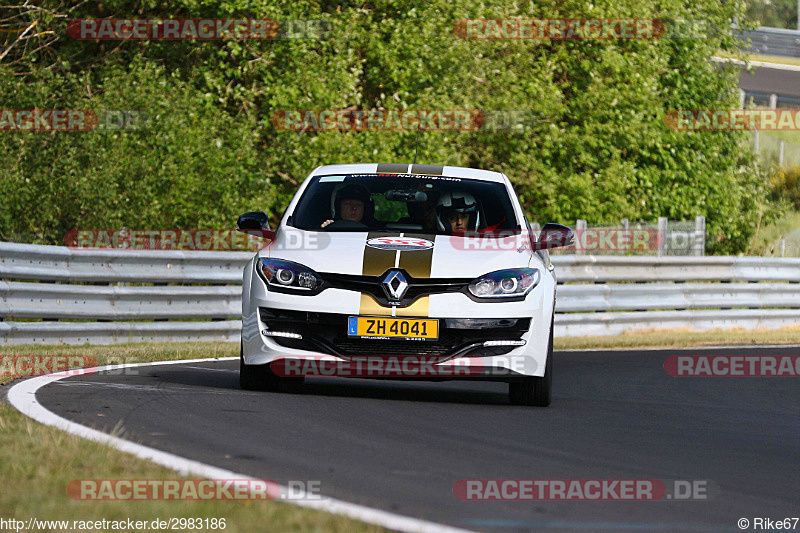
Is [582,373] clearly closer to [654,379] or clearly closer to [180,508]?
[654,379]

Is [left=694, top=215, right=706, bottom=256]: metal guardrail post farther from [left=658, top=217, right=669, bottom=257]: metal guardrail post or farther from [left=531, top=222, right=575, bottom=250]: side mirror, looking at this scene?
[left=531, top=222, right=575, bottom=250]: side mirror

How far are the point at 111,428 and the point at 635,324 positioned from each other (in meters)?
13.3

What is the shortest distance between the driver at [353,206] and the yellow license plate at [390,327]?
1.17 m

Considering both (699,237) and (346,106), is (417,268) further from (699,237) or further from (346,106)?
(346,106)

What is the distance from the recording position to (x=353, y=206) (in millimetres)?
9266

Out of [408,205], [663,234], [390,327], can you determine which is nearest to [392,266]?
[390,327]

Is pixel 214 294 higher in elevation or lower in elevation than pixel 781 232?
higher

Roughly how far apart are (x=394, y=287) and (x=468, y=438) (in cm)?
156

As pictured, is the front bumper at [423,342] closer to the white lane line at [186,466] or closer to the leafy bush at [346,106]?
the white lane line at [186,466]

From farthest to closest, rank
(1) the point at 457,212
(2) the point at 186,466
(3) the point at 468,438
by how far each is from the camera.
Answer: (1) the point at 457,212
(3) the point at 468,438
(2) the point at 186,466

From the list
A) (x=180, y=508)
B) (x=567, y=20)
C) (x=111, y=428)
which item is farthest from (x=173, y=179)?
(x=180, y=508)

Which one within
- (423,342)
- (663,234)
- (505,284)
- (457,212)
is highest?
(457,212)

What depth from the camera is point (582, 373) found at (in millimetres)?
12078

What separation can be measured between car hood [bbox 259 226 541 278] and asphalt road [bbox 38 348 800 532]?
2.75ft
